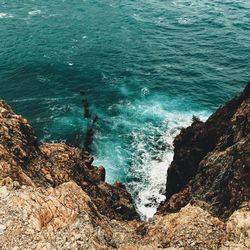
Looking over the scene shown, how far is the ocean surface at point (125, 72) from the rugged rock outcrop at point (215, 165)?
10.9 meters

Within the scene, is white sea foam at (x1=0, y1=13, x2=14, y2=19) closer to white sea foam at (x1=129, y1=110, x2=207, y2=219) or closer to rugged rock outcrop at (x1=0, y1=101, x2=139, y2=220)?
white sea foam at (x1=129, y1=110, x2=207, y2=219)

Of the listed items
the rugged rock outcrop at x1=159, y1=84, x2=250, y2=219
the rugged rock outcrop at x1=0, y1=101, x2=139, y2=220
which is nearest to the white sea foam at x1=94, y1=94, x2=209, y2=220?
the rugged rock outcrop at x1=159, y1=84, x2=250, y2=219

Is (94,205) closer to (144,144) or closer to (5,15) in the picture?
(144,144)

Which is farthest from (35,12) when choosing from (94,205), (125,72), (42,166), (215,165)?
(94,205)

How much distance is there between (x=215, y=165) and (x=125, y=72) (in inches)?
2405

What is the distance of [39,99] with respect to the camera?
80.8m

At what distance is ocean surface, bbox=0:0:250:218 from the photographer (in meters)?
69.2

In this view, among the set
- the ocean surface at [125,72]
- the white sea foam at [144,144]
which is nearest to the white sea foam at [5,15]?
the ocean surface at [125,72]

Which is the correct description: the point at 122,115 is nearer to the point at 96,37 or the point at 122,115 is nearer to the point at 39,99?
the point at 39,99

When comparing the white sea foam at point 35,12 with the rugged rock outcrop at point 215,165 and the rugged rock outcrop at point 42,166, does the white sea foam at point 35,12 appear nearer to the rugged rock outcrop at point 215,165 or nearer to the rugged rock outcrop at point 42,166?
the rugged rock outcrop at point 215,165

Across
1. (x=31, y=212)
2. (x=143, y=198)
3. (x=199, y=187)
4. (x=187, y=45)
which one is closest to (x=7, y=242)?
(x=31, y=212)

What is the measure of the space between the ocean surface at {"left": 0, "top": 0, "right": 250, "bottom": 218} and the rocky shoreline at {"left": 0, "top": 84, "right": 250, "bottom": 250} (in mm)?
21474

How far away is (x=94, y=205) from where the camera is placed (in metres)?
31.1

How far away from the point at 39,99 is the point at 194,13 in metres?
74.5
